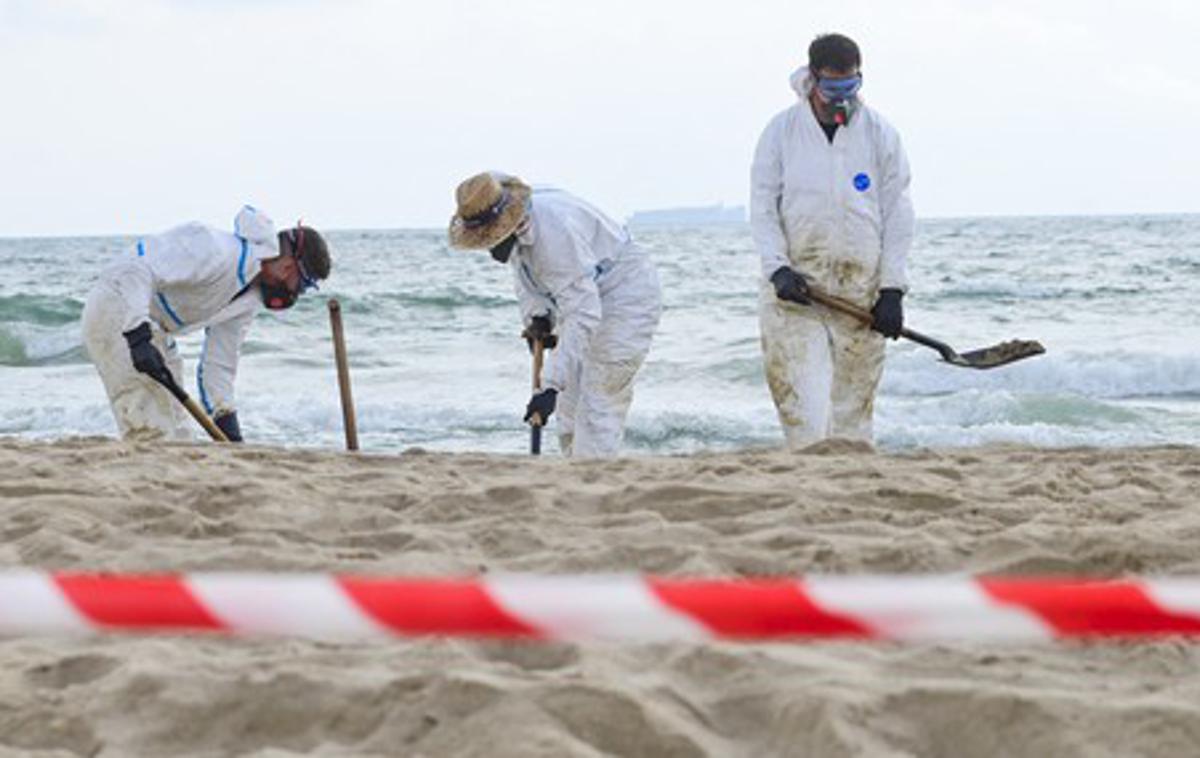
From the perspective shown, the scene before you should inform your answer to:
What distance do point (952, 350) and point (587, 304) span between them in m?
1.56

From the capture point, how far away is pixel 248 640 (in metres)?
3.64

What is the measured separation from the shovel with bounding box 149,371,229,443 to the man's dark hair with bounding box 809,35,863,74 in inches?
111

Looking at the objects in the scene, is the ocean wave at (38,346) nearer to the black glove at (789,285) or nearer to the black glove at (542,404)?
the black glove at (542,404)

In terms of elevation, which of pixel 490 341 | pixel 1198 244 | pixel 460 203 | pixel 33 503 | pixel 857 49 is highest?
pixel 857 49

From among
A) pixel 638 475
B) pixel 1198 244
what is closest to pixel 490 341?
pixel 638 475

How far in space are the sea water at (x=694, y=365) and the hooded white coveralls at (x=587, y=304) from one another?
3604 mm

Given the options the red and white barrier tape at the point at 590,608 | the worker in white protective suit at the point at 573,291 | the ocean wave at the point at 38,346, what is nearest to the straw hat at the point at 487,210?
the worker in white protective suit at the point at 573,291

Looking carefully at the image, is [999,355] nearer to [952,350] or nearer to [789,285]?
[952,350]

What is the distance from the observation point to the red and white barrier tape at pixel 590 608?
78.8 inches

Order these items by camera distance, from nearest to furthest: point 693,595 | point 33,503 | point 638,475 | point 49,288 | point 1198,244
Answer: point 693,595 → point 33,503 → point 638,475 → point 49,288 → point 1198,244

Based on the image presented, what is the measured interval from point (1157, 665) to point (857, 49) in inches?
145

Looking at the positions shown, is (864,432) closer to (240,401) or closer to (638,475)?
(638,475)

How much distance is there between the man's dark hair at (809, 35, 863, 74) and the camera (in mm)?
6516

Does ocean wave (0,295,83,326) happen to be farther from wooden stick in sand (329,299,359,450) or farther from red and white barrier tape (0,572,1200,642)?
red and white barrier tape (0,572,1200,642)
